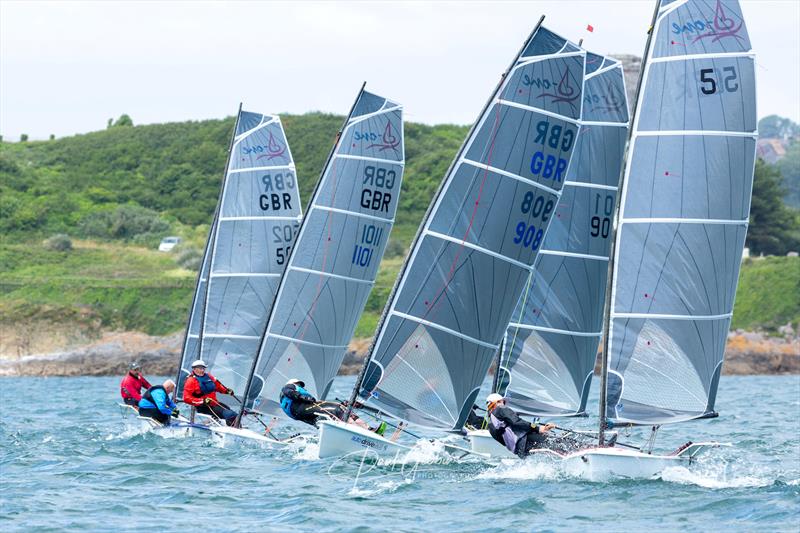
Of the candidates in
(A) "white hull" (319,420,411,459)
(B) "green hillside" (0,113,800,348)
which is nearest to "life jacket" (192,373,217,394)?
(A) "white hull" (319,420,411,459)

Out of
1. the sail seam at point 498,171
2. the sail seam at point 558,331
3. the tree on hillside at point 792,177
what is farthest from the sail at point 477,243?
the tree on hillside at point 792,177

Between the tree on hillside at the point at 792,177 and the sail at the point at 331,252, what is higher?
the tree on hillside at the point at 792,177

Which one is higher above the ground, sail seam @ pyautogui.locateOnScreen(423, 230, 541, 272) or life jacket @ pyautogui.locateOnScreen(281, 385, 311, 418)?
sail seam @ pyautogui.locateOnScreen(423, 230, 541, 272)

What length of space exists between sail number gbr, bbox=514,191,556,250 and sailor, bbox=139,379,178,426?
25.9 ft

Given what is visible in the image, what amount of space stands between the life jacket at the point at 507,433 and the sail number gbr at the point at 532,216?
2.89 m

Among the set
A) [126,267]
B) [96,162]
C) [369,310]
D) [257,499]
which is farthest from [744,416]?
[96,162]

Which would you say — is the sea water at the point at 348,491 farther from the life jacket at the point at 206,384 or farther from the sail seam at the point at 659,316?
the sail seam at the point at 659,316

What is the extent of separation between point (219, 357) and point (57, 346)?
1192 inches

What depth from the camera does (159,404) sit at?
24.4 m

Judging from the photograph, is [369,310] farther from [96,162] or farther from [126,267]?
[96,162]

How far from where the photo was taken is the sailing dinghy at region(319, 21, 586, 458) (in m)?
19.9

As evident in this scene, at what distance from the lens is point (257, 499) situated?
55.6 ft

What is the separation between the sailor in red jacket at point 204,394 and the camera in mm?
24109

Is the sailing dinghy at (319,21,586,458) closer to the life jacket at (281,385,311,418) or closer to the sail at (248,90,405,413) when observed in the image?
the life jacket at (281,385,311,418)
